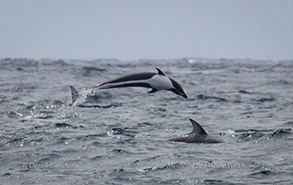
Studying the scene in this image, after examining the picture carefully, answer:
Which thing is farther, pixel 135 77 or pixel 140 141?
pixel 140 141

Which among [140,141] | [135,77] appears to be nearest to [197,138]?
[140,141]

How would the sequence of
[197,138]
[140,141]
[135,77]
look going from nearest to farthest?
1. [135,77]
2. [197,138]
3. [140,141]

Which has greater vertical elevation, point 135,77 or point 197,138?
point 135,77

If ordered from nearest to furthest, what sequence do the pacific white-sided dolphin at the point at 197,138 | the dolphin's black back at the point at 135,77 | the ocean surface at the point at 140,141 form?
the dolphin's black back at the point at 135,77 < the ocean surface at the point at 140,141 < the pacific white-sided dolphin at the point at 197,138

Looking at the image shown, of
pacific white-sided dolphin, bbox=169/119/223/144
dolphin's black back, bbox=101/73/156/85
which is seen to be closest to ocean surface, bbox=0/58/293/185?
pacific white-sided dolphin, bbox=169/119/223/144

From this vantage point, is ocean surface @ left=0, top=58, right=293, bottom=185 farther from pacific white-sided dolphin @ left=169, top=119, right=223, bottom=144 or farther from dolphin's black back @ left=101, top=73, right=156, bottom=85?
dolphin's black back @ left=101, top=73, right=156, bottom=85

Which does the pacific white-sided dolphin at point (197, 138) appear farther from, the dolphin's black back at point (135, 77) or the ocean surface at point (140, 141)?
the dolphin's black back at point (135, 77)

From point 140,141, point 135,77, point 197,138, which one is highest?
point 135,77

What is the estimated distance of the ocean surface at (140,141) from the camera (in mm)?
11453

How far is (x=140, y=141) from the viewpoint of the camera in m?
15.2

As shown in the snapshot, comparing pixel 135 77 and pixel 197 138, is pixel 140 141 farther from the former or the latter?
pixel 135 77

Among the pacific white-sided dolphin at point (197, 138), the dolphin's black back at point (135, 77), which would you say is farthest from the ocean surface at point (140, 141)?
the dolphin's black back at point (135, 77)

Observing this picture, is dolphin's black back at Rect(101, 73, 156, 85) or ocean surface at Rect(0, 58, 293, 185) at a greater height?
dolphin's black back at Rect(101, 73, 156, 85)

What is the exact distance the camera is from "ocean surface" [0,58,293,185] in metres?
11.5
